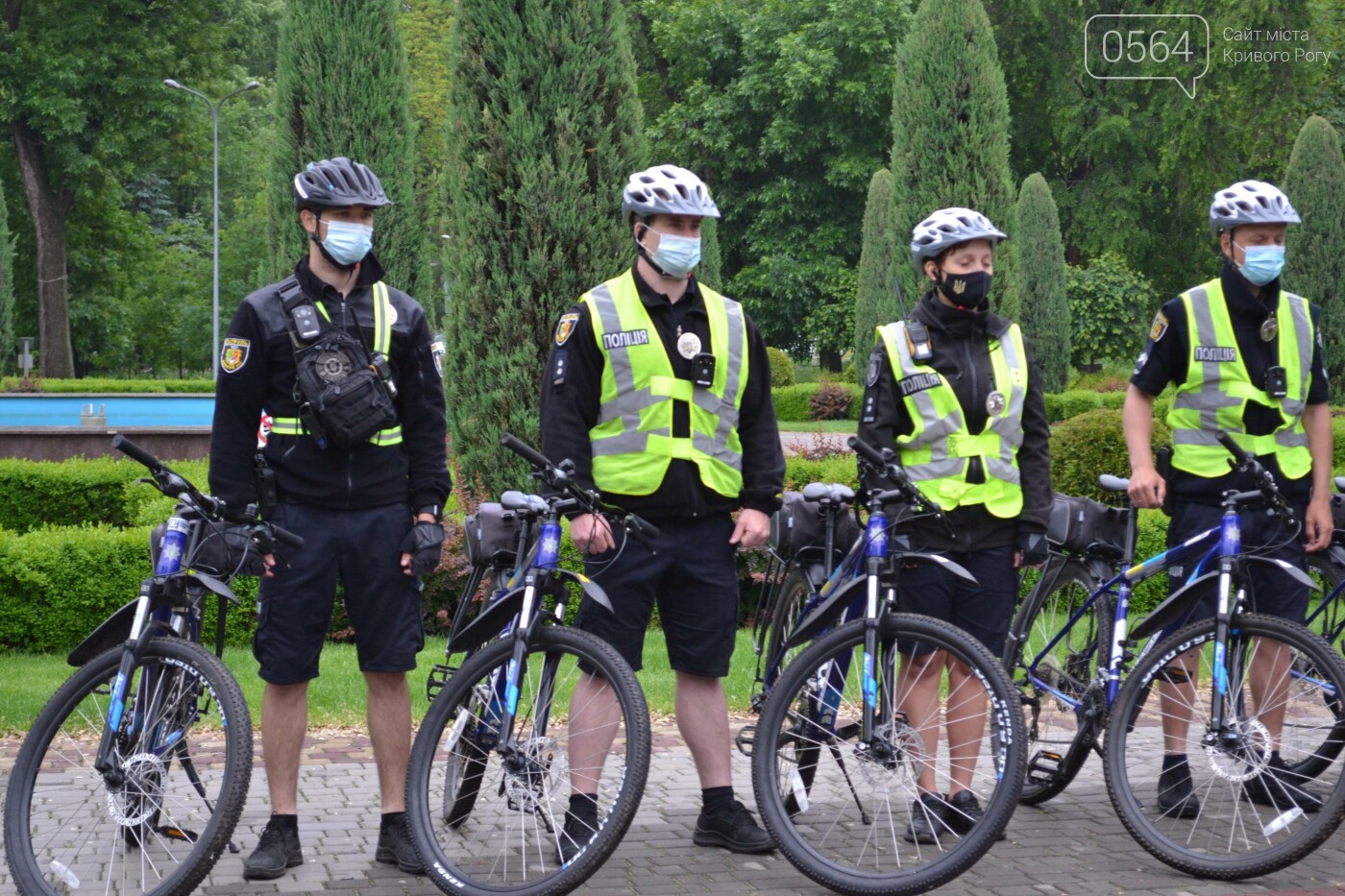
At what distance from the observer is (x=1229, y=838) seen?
512 cm

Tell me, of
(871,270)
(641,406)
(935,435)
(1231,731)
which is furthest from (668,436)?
(871,270)

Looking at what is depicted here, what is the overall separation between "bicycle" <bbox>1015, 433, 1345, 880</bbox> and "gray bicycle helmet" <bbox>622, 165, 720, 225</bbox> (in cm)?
201

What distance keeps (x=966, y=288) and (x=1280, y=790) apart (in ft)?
6.35

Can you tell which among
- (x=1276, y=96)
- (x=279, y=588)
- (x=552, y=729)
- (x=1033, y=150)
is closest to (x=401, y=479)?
(x=279, y=588)

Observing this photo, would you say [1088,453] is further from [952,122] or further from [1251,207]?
[1251,207]

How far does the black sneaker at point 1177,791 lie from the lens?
208 inches

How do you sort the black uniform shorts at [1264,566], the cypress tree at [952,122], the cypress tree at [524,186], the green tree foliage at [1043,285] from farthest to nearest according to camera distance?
1. the green tree foliage at [1043,285]
2. the cypress tree at [952,122]
3. the cypress tree at [524,186]
4. the black uniform shorts at [1264,566]

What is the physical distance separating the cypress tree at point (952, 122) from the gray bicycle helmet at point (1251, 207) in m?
7.79

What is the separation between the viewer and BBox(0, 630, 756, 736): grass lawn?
25.0 ft

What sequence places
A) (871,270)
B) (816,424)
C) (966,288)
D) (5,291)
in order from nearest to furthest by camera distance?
(966,288) < (871,270) < (816,424) < (5,291)

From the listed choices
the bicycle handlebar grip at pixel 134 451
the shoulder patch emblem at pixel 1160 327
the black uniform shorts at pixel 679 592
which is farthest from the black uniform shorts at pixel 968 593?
the bicycle handlebar grip at pixel 134 451

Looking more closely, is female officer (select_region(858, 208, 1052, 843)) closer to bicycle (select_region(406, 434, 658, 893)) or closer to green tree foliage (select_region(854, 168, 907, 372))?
bicycle (select_region(406, 434, 658, 893))

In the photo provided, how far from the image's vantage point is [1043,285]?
3306 centimetres

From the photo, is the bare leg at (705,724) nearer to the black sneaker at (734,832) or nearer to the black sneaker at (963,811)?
the black sneaker at (734,832)
